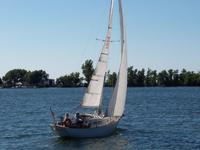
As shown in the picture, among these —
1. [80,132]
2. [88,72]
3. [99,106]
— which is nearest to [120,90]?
[99,106]

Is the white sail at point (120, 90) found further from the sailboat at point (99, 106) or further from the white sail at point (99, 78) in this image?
the white sail at point (99, 78)

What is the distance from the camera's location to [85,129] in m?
45.4

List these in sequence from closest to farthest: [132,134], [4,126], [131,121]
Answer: [132,134]
[4,126]
[131,121]

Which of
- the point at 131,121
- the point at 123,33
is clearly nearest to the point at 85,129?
the point at 123,33

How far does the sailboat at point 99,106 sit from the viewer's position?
45.2 metres

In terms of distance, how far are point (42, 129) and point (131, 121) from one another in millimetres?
13926

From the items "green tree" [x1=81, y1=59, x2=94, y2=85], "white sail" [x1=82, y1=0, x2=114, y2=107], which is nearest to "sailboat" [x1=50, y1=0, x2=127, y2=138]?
"white sail" [x1=82, y1=0, x2=114, y2=107]

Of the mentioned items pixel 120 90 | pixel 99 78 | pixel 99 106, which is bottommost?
pixel 99 106

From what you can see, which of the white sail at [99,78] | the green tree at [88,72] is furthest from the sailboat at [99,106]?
the green tree at [88,72]

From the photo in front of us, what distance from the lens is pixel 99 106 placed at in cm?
4831

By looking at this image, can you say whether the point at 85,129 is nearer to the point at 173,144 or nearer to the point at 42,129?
the point at 173,144

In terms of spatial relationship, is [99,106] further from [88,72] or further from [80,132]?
[88,72]

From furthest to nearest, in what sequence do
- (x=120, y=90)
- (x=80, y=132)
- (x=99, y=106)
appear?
(x=120, y=90) → (x=99, y=106) → (x=80, y=132)

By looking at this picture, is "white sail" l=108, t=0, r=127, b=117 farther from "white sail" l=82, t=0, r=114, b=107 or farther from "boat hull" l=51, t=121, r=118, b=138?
"boat hull" l=51, t=121, r=118, b=138
